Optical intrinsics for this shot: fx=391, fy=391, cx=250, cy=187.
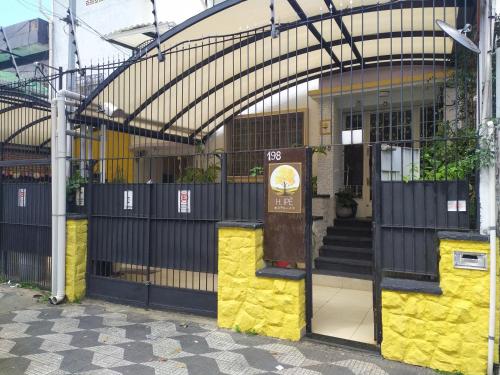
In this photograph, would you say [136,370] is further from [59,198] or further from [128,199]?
[59,198]

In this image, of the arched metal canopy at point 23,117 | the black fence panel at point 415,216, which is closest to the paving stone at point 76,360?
the black fence panel at point 415,216

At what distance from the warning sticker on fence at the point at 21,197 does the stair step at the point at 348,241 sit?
609 cm

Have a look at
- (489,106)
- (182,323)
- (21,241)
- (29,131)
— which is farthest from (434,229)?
(29,131)

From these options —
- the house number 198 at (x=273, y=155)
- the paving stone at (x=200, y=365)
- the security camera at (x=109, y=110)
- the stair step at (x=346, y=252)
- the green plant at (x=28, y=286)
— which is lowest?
the paving stone at (x=200, y=365)

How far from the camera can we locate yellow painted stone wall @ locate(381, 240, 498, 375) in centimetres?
384

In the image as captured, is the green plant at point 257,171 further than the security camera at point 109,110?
No

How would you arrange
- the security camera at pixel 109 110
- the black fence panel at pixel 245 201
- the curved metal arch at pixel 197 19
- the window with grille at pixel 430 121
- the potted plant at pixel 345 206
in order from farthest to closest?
the potted plant at pixel 345 206 < the security camera at pixel 109 110 < the black fence panel at pixel 245 201 < the curved metal arch at pixel 197 19 < the window with grille at pixel 430 121

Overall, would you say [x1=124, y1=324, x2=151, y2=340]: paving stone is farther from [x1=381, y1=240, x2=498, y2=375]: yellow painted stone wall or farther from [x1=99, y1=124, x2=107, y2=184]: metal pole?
[x1=381, y1=240, x2=498, y2=375]: yellow painted stone wall

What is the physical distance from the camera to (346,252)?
7.93 m

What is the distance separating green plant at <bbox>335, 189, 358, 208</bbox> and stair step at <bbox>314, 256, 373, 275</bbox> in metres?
1.51

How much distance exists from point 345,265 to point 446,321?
3.69m

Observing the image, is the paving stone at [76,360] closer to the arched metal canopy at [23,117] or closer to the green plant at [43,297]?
the green plant at [43,297]

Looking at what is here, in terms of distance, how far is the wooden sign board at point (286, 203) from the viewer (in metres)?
4.96

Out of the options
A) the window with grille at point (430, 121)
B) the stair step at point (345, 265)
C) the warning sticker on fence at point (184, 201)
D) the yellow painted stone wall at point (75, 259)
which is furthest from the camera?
the stair step at point (345, 265)
